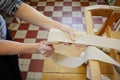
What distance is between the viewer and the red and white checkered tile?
1.56 meters

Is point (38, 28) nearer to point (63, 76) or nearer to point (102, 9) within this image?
point (63, 76)

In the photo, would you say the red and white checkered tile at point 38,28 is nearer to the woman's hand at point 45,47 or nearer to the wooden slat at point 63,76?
the wooden slat at point 63,76

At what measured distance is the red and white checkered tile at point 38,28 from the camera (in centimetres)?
156

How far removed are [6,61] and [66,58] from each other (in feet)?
1.15

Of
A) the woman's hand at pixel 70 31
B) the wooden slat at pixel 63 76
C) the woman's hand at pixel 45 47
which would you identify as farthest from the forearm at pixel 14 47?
the wooden slat at pixel 63 76

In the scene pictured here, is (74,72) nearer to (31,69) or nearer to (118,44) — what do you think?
(118,44)

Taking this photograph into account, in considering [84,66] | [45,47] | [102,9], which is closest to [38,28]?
[84,66]

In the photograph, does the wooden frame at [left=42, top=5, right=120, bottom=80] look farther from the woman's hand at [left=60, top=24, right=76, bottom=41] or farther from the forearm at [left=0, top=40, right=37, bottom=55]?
the forearm at [left=0, top=40, right=37, bottom=55]

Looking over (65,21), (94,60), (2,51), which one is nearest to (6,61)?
(2,51)

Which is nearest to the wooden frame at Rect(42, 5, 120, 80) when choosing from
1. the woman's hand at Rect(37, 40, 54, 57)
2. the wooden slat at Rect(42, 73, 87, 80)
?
the wooden slat at Rect(42, 73, 87, 80)

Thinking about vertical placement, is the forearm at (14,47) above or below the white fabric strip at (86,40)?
below

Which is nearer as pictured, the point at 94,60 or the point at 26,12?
the point at 94,60

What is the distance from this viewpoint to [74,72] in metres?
0.92

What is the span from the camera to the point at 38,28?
6.53 ft
